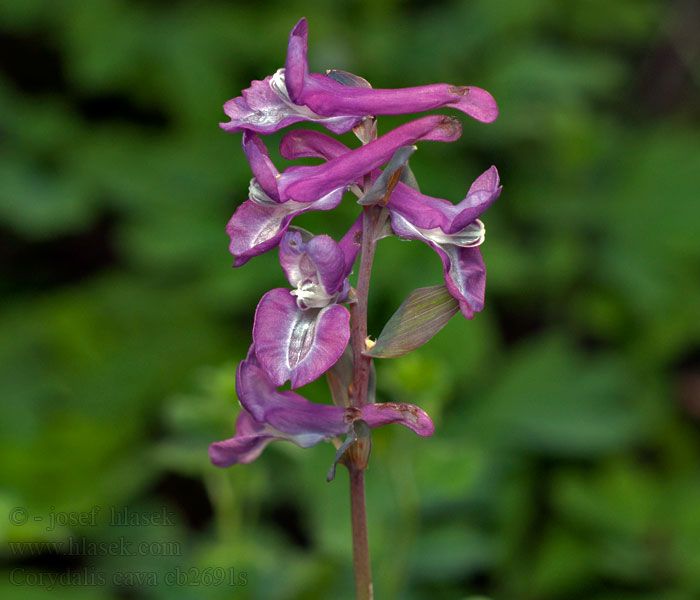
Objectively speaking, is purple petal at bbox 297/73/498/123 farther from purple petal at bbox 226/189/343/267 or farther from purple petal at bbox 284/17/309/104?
→ purple petal at bbox 226/189/343/267

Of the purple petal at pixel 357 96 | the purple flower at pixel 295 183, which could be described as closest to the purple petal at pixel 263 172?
the purple flower at pixel 295 183

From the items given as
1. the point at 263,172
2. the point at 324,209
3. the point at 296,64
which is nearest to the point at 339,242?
the point at 324,209

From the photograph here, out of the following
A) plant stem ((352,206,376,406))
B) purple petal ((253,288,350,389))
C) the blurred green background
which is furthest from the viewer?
the blurred green background

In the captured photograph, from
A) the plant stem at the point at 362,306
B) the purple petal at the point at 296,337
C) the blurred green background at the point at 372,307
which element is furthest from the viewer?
the blurred green background at the point at 372,307

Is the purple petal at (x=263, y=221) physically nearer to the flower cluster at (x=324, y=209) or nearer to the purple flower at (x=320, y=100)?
the flower cluster at (x=324, y=209)

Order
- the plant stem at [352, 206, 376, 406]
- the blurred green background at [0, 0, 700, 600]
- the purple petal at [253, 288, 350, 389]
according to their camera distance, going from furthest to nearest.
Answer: the blurred green background at [0, 0, 700, 600] → the plant stem at [352, 206, 376, 406] → the purple petal at [253, 288, 350, 389]

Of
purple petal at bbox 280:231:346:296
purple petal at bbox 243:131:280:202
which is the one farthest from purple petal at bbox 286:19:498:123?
purple petal at bbox 280:231:346:296

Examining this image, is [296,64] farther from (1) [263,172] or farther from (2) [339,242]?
(2) [339,242]
